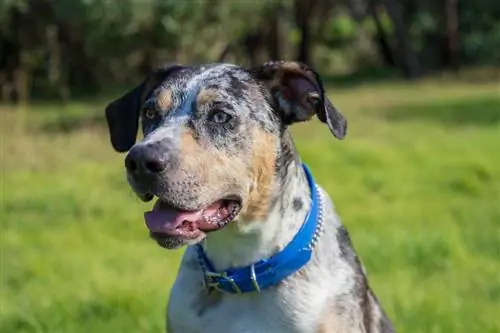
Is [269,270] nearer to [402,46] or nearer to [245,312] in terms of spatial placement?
[245,312]

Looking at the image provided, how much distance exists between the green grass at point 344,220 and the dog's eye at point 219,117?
7.00ft

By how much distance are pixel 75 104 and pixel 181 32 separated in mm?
5260

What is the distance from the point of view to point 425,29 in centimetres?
2959

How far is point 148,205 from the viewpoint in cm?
959

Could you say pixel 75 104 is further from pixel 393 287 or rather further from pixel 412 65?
pixel 393 287

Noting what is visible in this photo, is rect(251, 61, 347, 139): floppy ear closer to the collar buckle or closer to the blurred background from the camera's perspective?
the collar buckle

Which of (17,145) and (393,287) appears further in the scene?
(17,145)

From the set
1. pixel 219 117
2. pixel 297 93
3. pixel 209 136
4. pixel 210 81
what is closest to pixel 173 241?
pixel 209 136

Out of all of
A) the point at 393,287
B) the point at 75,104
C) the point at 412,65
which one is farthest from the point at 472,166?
the point at 412,65

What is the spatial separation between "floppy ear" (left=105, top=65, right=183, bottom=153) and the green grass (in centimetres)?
168

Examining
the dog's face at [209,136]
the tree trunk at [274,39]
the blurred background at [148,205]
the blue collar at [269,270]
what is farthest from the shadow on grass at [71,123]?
the blue collar at [269,270]

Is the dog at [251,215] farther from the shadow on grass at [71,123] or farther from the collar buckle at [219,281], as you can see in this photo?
the shadow on grass at [71,123]

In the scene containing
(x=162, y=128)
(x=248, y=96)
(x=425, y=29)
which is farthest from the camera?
(x=425, y=29)

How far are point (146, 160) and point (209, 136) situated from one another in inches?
16.3
